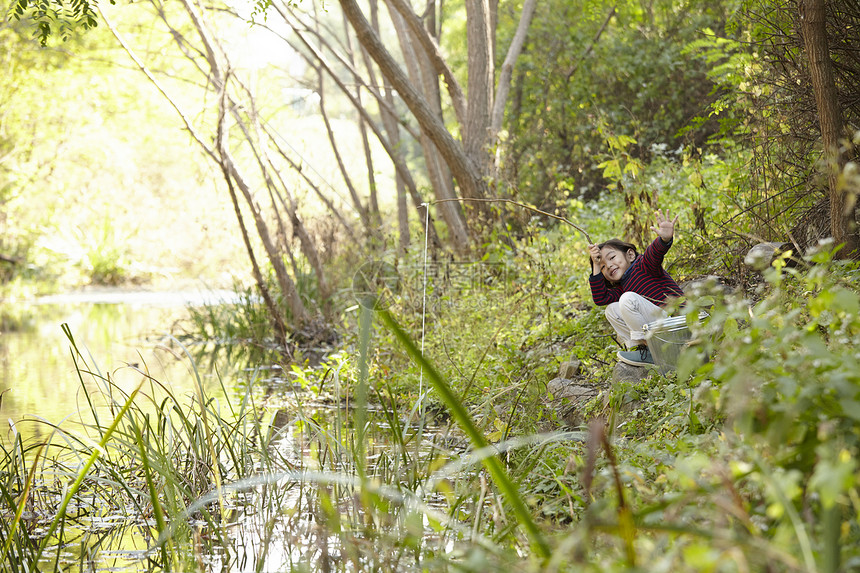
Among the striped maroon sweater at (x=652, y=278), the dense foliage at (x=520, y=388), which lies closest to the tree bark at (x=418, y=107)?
the dense foliage at (x=520, y=388)

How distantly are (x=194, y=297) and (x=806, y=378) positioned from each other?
17132 millimetres

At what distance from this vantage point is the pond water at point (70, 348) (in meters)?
6.21

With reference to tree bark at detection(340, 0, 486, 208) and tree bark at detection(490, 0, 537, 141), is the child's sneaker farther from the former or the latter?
tree bark at detection(490, 0, 537, 141)

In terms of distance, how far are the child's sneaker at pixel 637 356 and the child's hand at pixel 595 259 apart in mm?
539

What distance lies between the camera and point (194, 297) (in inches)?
705

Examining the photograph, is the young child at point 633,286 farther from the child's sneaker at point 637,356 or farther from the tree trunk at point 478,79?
the tree trunk at point 478,79

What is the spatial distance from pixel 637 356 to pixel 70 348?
2.86 m

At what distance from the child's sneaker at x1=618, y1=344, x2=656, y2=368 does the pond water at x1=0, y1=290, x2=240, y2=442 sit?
2.34 metres

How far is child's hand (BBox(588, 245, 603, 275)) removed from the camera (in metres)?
4.71

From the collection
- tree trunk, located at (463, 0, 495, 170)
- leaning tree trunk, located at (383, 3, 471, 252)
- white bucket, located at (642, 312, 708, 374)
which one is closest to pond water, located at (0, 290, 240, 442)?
white bucket, located at (642, 312, 708, 374)

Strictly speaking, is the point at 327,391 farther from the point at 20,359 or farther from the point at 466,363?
the point at 20,359

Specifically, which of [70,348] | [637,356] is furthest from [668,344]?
[70,348]

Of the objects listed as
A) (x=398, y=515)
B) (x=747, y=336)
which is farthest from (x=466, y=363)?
(x=747, y=336)

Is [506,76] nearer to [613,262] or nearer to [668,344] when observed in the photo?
[613,262]
